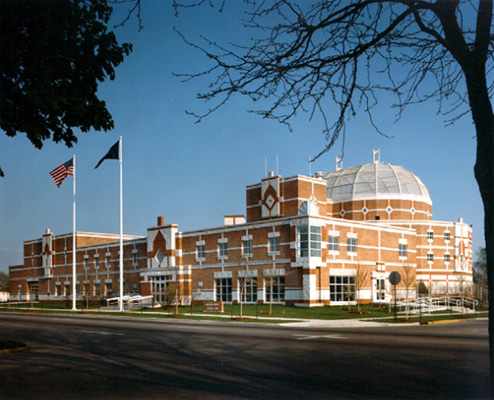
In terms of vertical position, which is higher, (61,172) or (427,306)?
(61,172)

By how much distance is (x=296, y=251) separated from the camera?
159 feet

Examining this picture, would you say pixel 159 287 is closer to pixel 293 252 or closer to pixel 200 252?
pixel 200 252

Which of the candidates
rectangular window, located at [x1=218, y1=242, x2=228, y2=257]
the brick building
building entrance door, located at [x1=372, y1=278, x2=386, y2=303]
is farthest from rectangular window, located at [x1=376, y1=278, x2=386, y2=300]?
rectangular window, located at [x1=218, y1=242, x2=228, y2=257]

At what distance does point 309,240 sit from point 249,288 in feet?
30.1

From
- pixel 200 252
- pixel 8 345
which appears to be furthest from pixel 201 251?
pixel 8 345

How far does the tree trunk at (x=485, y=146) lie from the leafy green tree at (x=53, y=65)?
8.91 metres

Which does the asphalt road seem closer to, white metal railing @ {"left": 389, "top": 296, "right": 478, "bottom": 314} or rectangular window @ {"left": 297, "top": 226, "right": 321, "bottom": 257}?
white metal railing @ {"left": 389, "top": 296, "right": 478, "bottom": 314}

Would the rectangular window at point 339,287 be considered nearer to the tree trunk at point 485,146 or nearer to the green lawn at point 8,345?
the green lawn at point 8,345

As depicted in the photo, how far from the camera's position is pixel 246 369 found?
1213cm

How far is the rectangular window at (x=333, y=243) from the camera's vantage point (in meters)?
50.8

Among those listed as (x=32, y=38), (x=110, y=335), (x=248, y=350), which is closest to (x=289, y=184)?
(x=110, y=335)

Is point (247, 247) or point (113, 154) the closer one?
point (113, 154)

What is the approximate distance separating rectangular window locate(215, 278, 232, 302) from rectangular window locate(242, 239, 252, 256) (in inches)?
147

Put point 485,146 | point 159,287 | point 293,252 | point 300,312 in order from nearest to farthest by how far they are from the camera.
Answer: point 485,146 < point 300,312 < point 293,252 < point 159,287
